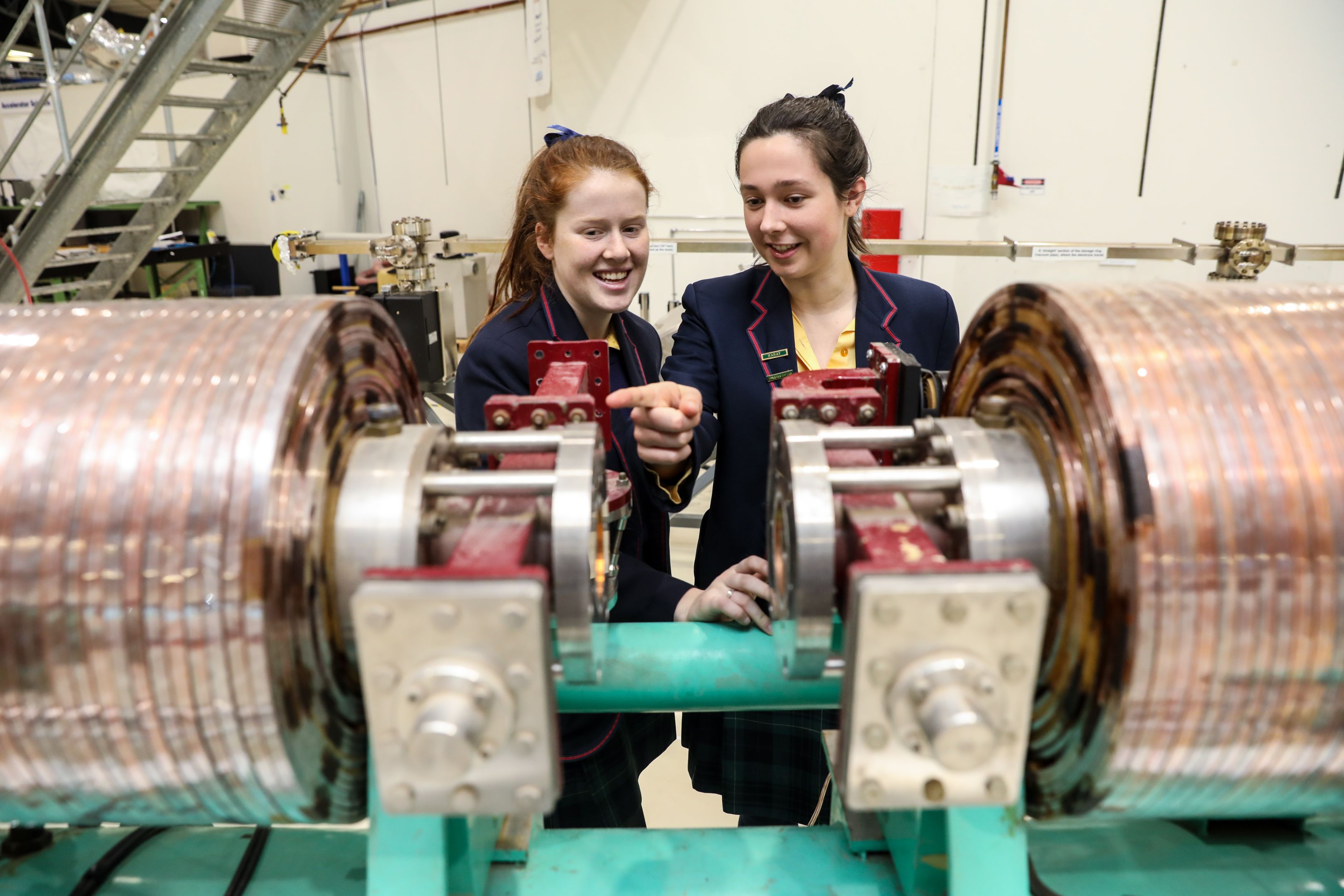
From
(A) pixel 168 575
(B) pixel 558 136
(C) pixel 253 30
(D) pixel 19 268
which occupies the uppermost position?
(C) pixel 253 30

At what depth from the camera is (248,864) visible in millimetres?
717

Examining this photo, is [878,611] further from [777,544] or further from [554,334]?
[554,334]

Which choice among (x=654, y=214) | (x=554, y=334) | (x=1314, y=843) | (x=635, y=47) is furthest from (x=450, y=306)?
(x=1314, y=843)

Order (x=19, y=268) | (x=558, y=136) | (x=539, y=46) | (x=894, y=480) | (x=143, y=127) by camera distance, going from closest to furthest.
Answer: (x=894, y=480) → (x=558, y=136) → (x=19, y=268) → (x=143, y=127) → (x=539, y=46)

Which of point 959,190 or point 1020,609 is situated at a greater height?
point 959,190

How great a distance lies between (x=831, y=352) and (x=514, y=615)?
3.44ft

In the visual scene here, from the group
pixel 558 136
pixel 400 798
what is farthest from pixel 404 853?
pixel 558 136

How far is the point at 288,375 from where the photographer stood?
533mm

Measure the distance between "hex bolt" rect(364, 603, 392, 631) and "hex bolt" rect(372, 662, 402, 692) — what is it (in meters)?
0.02

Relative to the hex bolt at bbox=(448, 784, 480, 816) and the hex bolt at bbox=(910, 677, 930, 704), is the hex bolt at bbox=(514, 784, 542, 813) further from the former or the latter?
the hex bolt at bbox=(910, 677, 930, 704)

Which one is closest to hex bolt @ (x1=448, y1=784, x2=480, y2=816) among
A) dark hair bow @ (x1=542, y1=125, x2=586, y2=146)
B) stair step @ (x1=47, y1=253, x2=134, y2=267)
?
dark hair bow @ (x1=542, y1=125, x2=586, y2=146)

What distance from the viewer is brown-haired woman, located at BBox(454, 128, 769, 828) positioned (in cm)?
123

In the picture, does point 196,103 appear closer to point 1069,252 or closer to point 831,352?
point 831,352

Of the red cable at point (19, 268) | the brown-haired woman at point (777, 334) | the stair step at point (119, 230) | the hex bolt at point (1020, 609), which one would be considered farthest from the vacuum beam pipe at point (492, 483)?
the stair step at point (119, 230)
